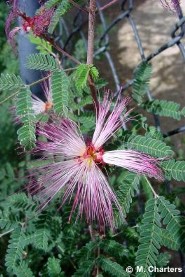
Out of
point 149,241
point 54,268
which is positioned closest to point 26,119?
point 149,241

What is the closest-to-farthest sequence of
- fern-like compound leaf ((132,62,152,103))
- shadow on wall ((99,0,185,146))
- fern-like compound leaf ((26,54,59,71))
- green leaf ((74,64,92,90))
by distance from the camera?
1. green leaf ((74,64,92,90))
2. fern-like compound leaf ((26,54,59,71))
3. fern-like compound leaf ((132,62,152,103))
4. shadow on wall ((99,0,185,146))

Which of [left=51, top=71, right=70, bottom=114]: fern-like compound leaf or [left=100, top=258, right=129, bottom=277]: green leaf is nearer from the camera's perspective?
[left=51, top=71, right=70, bottom=114]: fern-like compound leaf

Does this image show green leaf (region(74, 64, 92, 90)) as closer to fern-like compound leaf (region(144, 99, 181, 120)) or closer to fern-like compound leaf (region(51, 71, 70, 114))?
fern-like compound leaf (region(51, 71, 70, 114))

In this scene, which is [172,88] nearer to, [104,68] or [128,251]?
[104,68]

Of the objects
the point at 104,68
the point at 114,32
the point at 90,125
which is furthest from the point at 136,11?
the point at 90,125

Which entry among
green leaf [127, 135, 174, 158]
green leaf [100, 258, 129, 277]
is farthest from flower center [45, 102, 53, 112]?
green leaf [100, 258, 129, 277]

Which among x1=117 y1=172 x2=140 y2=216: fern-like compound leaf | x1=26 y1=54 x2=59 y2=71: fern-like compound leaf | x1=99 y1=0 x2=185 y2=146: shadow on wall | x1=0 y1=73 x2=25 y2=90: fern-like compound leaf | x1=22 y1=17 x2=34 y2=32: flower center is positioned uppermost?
x1=99 y1=0 x2=185 y2=146: shadow on wall

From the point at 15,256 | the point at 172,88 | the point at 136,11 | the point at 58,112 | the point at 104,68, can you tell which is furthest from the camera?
the point at 136,11
